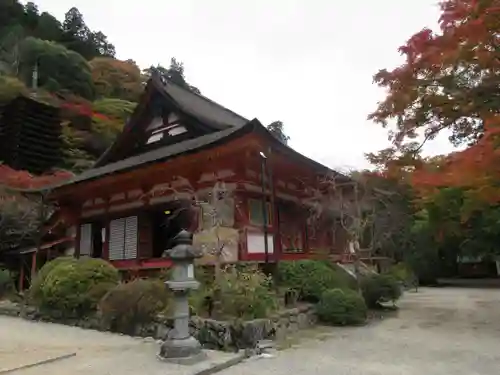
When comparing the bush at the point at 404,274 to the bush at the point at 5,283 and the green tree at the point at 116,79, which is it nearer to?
the bush at the point at 5,283

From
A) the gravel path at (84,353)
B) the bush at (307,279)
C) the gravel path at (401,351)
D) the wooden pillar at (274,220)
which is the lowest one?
the gravel path at (401,351)

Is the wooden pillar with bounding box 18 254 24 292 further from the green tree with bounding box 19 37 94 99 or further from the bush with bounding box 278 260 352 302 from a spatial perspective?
the green tree with bounding box 19 37 94 99

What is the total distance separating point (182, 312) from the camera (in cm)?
626

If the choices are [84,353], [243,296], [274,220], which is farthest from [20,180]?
[243,296]

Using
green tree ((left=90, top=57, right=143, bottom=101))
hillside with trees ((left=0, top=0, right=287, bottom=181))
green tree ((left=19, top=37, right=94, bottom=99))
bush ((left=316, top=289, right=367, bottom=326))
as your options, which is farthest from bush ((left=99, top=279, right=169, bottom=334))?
green tree ((left=90, top=57, right=143, bottom=101))

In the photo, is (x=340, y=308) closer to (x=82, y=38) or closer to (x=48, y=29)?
(x=48, y=29)

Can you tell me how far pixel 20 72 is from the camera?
1531 inches

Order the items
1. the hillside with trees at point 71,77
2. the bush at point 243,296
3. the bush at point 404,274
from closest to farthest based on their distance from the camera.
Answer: the bush at point 243,296 < the bush at point 404,274 < the hillside with trees at point 71,77

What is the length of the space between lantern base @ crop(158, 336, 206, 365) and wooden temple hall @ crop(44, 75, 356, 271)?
275 cm

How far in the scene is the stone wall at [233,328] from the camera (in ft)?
24.6

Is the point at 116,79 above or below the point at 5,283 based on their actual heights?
above

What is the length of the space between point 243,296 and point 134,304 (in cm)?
232

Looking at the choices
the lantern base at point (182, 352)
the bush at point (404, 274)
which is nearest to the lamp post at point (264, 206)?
the lantern base at point (182, 352)

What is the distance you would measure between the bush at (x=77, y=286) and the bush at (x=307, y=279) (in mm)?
4228
